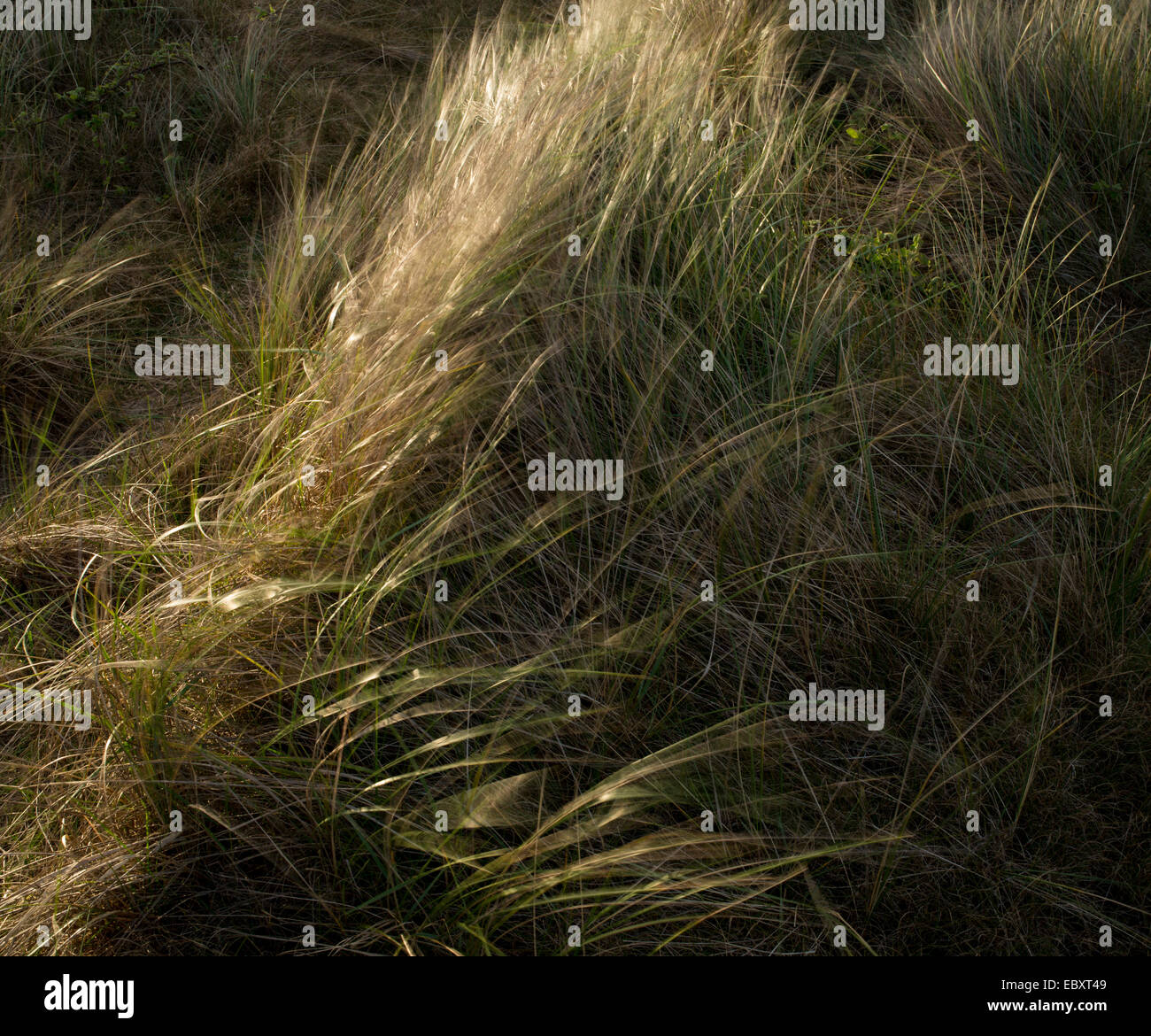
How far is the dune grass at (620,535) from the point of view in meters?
1.53

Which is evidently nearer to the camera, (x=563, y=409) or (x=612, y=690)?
(x=612, y=690)

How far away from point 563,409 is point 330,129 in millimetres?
2170

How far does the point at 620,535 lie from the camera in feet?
6.16

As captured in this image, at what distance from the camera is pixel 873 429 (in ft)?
6.90

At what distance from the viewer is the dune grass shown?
153cm

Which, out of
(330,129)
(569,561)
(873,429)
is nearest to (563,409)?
(569,561)

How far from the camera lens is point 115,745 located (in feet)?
5.31

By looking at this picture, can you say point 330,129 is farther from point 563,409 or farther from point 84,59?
point 563,409
